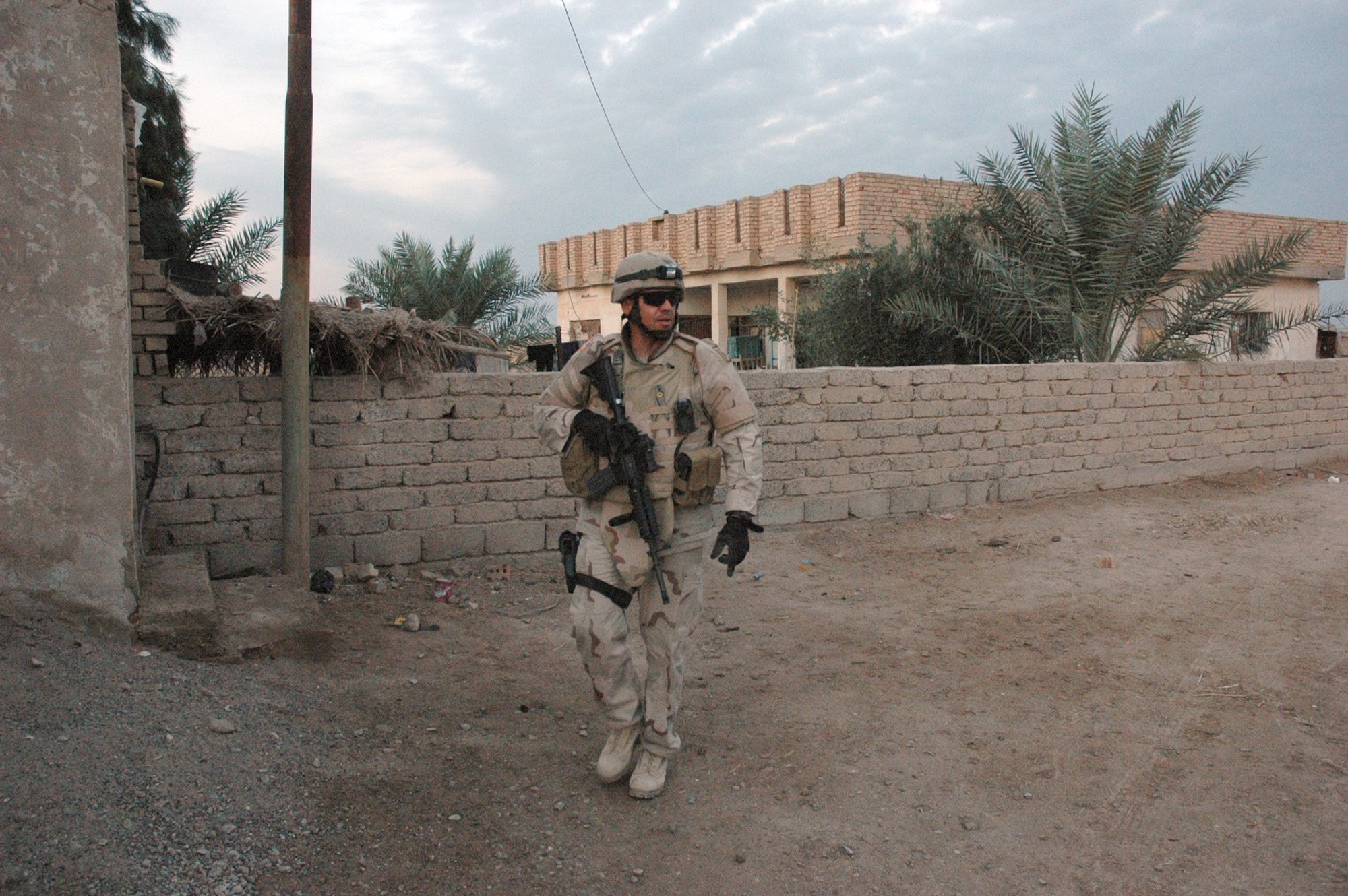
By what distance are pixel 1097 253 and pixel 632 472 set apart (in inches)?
360

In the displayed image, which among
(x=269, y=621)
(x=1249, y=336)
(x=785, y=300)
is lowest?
(x=269, y=621)

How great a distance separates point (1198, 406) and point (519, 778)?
28.5 ft

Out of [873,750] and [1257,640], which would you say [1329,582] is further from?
[873,750]

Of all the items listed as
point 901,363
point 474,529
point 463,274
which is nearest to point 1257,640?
point 474,529

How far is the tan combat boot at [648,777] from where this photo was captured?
11.1 ft

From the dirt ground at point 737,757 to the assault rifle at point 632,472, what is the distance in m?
0.88

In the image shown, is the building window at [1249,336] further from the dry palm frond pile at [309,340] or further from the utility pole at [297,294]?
the utility pole at [297,294]

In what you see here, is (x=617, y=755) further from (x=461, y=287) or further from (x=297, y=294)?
(x=461, y=287)

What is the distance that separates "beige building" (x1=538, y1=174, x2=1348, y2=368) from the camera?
57.3 feet

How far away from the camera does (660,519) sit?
3400 mm

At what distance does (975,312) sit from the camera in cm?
1111

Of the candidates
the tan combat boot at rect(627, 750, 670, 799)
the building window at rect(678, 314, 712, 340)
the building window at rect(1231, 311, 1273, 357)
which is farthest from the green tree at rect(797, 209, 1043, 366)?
the building window at rect(678, 314, 712, 340)

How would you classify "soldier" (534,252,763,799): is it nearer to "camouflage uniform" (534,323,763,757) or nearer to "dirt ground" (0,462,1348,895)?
"camouflage uniform" (534,323,763,757)

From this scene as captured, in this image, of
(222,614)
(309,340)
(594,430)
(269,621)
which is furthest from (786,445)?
(594,430)
